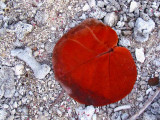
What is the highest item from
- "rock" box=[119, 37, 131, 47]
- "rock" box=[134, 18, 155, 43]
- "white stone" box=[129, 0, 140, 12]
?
"white stone" box=[129, 0, 140, 12]

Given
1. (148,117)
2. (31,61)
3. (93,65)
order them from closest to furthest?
(93,65) → (148,117) → (31,61)

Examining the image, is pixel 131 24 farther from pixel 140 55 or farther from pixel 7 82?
pixel 7 82

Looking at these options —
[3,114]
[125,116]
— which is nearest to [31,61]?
[3,114]

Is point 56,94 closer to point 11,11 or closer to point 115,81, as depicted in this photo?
point 115,81

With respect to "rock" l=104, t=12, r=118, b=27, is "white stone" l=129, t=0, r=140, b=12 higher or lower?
higher

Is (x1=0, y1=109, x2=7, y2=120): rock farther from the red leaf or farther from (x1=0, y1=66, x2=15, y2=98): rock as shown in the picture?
the red leaf

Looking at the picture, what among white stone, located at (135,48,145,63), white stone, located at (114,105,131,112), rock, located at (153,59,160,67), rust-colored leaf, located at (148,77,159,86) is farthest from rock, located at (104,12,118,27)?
white stone, located at (114,105,131,112)
